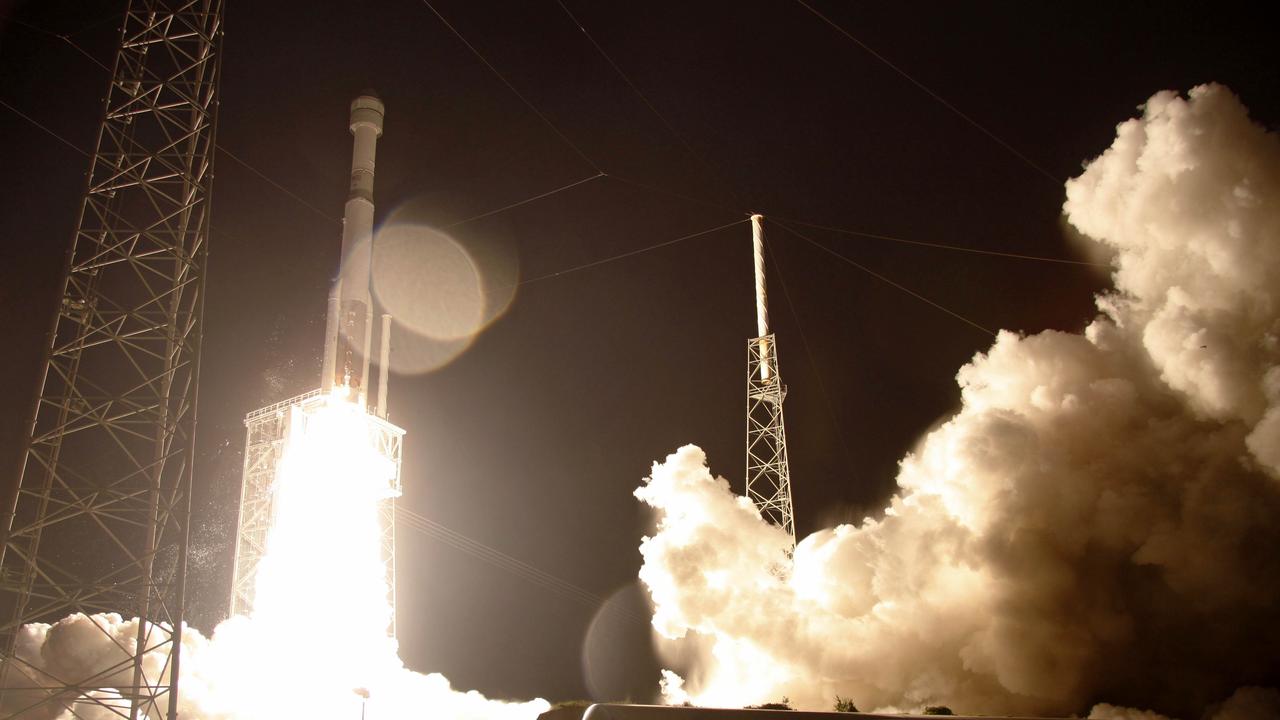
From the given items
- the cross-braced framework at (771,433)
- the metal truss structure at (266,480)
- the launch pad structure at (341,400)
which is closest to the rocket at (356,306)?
the launch pad structure at (341,400)

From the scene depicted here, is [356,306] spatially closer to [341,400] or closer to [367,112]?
[341,400]

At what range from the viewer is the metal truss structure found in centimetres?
3331

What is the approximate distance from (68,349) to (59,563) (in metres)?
15.7

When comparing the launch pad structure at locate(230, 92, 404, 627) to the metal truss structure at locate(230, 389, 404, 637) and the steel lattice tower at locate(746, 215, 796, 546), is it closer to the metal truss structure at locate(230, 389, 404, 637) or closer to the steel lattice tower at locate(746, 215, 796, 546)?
the metal truss structure at locate(230, 389, 404, 637)

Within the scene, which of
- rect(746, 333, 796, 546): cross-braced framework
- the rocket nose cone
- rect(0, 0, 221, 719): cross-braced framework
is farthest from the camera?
the rocket nose cone

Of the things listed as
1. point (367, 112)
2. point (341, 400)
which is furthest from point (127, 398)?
point (367, 112)

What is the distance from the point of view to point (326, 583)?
31344mm

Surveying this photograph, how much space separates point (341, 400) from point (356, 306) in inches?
141

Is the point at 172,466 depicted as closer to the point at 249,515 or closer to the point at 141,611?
the point at 249,515

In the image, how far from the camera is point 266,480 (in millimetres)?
34625

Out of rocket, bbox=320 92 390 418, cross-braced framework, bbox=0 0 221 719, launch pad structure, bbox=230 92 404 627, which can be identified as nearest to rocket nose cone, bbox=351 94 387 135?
rocket, bbox=320 92 390 418

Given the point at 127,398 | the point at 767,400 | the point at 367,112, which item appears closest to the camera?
the point at 127,398

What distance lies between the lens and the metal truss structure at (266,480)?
109ft

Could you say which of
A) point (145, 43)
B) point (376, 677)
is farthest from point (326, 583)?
point (145, 43)
